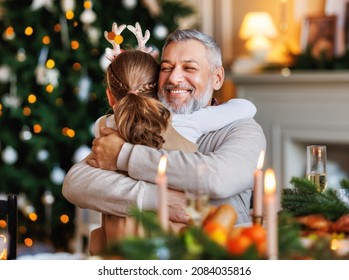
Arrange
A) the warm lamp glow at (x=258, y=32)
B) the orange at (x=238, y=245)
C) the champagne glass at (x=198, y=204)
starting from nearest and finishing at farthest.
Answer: the orange at (x=238, y=245)
the champagne glass at (x=198, y=204)
the warm lamp glow at (x=258, y=32)

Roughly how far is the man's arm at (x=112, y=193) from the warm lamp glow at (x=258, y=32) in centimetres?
306

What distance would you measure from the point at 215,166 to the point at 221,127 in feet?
0.76

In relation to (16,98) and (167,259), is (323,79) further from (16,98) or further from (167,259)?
(167,259)

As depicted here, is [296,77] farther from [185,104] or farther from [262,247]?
[262,247]

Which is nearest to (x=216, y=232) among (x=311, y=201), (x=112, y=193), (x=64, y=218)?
(x=311, y=201)

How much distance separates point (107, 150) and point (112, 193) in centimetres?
Answer: 12

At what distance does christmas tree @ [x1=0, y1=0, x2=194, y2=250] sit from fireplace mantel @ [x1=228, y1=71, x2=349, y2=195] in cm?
84

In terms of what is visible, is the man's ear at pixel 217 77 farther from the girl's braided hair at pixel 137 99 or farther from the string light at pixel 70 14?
the string light at pixel 70 14

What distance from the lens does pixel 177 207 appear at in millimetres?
1868

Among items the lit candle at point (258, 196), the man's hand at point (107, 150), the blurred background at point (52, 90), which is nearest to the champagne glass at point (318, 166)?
the man's hand at point (107, 150)

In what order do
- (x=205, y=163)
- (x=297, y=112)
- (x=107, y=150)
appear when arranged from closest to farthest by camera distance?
(x=205, y=163), (x=107, y=150), (x=297, y=112)

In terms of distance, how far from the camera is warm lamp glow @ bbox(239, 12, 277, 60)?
4859mm

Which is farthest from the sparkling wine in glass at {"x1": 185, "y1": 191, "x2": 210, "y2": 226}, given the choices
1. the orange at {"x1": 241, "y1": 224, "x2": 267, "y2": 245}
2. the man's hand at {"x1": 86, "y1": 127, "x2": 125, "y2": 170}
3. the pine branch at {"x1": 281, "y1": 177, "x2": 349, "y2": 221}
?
the man's hand at {"x1": 86, "y1": 127, "x2": 125, "y2": 170}

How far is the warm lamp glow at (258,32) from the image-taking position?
15.9 feet
